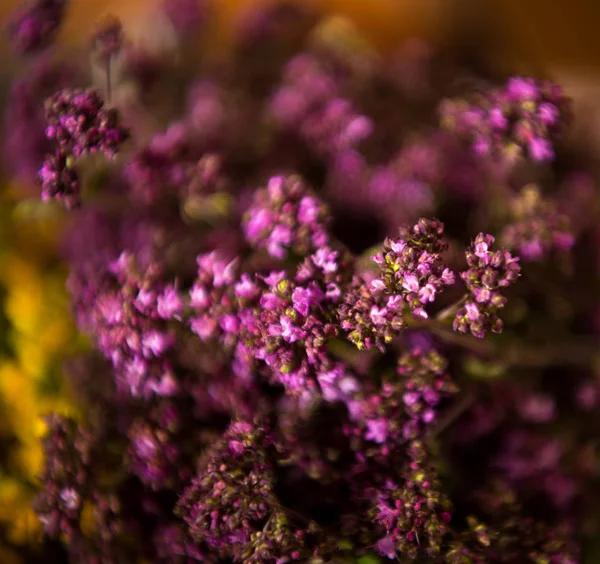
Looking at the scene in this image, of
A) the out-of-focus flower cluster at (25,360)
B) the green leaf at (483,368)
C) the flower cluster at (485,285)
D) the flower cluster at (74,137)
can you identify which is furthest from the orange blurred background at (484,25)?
the flower cluster at (485,285)

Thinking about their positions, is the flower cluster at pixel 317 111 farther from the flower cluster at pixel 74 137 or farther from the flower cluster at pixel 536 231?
the flower cluster at pixel 74 137

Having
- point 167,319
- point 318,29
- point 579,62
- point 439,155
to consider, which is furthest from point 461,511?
point 579,62

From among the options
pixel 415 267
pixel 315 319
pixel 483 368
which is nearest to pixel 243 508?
pixel 315 319

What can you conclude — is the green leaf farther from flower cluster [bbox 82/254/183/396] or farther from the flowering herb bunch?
flower cluster [bbox 82/254/183/396]

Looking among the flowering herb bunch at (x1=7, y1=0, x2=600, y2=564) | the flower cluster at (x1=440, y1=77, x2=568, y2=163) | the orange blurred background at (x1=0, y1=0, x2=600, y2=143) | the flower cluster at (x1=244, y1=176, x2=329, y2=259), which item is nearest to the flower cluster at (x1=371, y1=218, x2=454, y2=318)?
the flowering herb bunch at (x1=7, y1=0, x2=600, y2=564)

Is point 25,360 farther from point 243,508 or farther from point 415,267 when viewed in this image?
point 415,267

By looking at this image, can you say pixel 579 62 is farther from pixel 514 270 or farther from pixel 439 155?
pixel 514 270
